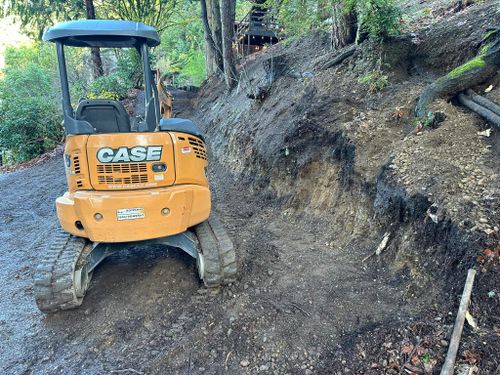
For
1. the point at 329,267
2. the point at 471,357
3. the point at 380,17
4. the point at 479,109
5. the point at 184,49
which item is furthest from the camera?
the point at 184,49

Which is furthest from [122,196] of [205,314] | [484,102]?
[484,102]

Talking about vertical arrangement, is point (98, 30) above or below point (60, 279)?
above

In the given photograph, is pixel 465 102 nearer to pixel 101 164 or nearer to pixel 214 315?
pixel 214 315

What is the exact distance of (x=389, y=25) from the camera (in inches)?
234

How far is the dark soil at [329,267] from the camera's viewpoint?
306 cm

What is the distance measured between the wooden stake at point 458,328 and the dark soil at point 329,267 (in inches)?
2.5

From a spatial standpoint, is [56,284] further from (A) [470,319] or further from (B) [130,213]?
(A) [470,319]

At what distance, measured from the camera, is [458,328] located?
2768 millimetres

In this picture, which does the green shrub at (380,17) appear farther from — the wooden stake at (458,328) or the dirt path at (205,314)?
the wooden stake at (458,328)

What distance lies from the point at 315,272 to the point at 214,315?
124 cm

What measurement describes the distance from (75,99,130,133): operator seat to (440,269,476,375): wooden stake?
3.89 metres

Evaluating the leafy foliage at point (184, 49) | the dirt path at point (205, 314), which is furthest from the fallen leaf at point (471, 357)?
the leafy foliage at point (184, 49)

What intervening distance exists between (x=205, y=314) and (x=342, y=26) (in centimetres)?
606

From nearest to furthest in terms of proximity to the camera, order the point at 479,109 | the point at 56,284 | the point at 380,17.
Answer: the point at 56,284 → the point at 479,109 → the point at 380,17
